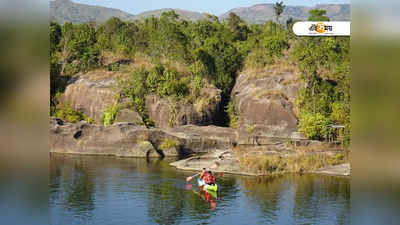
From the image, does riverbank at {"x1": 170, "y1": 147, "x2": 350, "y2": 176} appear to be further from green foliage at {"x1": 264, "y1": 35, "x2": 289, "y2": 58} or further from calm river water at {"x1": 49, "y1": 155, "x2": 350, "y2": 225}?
green foliage at {"x1": 264, "y1": 35, "x2": 289, "y2": 58}

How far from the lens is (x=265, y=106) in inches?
1406

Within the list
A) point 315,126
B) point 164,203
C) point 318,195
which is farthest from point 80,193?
point 315,126

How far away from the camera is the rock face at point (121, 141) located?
3056 cm

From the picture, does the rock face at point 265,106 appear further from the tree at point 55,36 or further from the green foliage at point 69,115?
the tree at point 55,36

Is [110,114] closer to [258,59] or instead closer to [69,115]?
[69,115]

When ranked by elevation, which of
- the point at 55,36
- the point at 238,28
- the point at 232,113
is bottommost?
the point at 232,113

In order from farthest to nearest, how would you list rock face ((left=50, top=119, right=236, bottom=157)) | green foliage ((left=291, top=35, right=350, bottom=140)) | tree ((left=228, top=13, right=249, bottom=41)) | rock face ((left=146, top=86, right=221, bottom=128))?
tree ((left=228, top=13, right=249, bottom=41)), rock face ((left=146, top=86, right=221, bottom=128)), green foliage ((left=291, top=35, right=350, bottom=140)), rock face ((left=50, top=119, right=236, bottom=157))

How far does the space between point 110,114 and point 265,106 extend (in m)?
10.6

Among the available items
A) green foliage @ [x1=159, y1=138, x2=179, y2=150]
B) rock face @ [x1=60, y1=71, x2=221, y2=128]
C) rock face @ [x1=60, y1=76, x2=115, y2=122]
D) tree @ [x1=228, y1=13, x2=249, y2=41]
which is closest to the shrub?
rock face @ [x1=60, y1=71, x2=221, y2=128]

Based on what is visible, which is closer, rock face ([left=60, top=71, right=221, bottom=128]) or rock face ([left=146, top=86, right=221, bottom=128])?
rock face ([left=146, top=86, right=221, bottom=128])

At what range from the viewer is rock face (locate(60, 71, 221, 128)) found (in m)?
36.9

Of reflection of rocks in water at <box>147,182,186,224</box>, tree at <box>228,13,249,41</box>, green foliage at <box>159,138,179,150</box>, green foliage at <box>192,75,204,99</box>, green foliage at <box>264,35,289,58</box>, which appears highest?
tree at <box>228,13,249,41</box>

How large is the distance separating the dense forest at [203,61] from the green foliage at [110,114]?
8 centimetres
